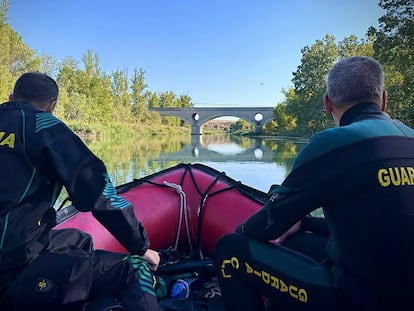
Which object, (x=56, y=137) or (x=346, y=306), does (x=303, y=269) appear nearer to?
(x=346, y=306)

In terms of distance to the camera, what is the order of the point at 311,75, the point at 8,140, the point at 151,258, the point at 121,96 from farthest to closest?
the point at 121,96 < the point at 311,75 < the point at 151,258 < the point at 8,140

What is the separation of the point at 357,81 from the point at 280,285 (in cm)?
72

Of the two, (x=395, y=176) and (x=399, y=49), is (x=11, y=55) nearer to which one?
(x=399, y=49)

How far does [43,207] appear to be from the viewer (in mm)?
1217

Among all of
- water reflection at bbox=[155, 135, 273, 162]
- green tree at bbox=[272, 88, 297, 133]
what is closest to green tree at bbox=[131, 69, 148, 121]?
green tree at bbox=[272, 88, 297, 133]

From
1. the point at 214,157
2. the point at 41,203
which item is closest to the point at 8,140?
the point at 41,203

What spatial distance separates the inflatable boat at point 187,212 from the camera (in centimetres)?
232

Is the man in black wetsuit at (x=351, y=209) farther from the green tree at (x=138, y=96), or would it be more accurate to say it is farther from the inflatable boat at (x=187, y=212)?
the green tree at (x=138, y=96)

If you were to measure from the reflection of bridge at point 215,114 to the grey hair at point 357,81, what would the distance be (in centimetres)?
4912

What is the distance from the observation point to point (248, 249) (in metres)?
1.33

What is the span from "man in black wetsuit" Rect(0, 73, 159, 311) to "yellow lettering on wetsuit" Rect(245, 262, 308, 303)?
413mm

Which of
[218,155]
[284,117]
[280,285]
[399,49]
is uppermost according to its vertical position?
[399,49]

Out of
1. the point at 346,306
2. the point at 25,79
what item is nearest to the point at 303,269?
the point at 346,306

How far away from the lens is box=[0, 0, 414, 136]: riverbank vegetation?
47.0 feet
